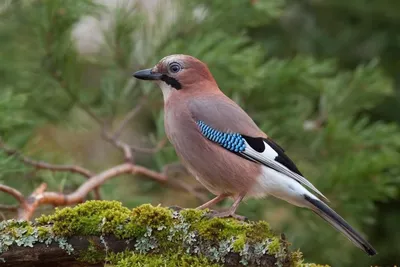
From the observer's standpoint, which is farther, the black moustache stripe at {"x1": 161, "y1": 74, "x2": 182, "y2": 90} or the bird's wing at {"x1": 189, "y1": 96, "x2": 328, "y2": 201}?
the black moustache stripe at {"x1": 161, "y1": 74, "x2": 182, "y2": 90}

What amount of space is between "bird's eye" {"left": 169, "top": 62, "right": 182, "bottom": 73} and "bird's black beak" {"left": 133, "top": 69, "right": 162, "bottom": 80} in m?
0.07

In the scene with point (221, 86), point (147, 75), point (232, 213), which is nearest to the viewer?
point (232, 213)

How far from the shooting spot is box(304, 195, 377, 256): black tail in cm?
324

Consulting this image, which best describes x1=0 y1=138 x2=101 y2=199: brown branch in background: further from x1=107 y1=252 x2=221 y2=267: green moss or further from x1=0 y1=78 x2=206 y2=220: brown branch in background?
x1=107 y1=252 x2=221 y2=267: green moss

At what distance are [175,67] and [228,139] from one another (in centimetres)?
57

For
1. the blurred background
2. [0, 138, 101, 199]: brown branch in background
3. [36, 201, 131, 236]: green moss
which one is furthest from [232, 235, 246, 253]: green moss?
the blurred background

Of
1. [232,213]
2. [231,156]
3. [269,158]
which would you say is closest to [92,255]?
[232,213]

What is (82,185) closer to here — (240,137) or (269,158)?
(240,137)

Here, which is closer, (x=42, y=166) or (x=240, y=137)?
(x=240, y=137)

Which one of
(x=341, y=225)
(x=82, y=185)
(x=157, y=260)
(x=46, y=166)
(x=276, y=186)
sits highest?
(x=46, y=166)

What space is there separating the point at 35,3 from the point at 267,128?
1.92 meters

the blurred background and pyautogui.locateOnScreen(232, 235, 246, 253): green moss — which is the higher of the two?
the blurred background

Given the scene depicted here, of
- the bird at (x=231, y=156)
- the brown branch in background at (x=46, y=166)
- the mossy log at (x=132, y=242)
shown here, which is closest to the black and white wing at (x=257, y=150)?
the bird at (x=231, y=156)

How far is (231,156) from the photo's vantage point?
360 cm
